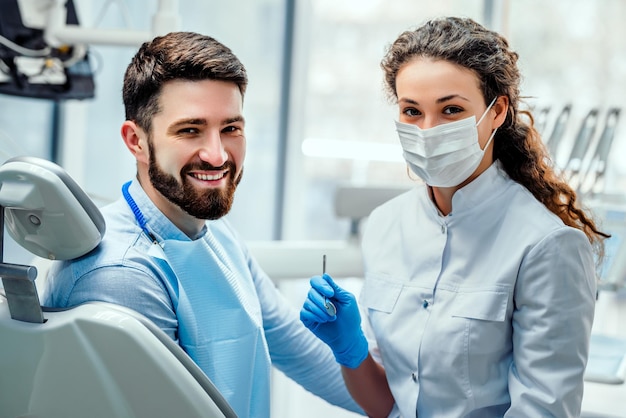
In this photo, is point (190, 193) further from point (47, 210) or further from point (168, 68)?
point (47, 210)

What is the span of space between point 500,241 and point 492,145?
227 mm

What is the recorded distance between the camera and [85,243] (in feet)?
3.73

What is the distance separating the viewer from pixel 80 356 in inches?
43.4

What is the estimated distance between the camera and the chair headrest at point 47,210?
1.03 meters

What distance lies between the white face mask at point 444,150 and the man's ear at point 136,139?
52 cm

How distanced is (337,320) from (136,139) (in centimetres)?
55

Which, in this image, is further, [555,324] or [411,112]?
[411,112]

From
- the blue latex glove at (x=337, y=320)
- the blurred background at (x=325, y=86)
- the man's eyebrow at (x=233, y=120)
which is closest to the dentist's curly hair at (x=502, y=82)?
the man's eyebrow at (x=233, y=120)

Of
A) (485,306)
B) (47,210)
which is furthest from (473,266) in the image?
(47,210)

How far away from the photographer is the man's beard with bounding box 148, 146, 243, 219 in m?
1.42

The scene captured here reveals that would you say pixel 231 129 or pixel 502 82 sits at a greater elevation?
pixel 502 82

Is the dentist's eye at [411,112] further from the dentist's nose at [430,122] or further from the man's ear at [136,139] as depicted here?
the man's ear at [136,139]

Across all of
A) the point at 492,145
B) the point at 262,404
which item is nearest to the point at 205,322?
the point at 262,404

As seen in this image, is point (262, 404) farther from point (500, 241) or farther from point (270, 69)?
point (270, 69)
